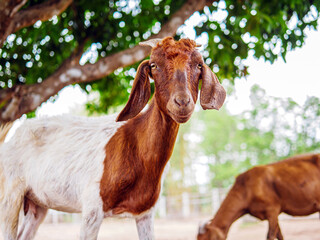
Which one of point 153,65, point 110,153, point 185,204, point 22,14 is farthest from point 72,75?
point 185,204

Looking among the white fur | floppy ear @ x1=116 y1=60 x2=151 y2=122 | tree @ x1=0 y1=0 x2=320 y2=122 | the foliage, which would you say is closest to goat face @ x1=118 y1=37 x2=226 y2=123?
floppy ear @ x1=116 y1=60 x2=151 y2=122

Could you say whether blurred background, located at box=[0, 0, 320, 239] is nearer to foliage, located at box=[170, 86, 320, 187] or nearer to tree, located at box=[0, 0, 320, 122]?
tree, located at box=[0, 0, 320, 122]

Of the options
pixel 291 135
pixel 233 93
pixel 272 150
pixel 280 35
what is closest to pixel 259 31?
pixel 280 35

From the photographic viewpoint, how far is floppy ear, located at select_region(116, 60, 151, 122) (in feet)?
9.57

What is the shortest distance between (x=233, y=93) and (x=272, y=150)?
18.8m

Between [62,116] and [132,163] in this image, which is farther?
[62,116]

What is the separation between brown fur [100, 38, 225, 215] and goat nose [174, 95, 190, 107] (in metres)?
0.12

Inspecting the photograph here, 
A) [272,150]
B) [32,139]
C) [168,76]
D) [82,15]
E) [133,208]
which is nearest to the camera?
[168,76]

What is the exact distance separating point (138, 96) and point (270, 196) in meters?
4.29

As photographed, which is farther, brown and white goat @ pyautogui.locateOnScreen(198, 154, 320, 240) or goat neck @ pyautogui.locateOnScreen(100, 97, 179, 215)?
brown and white goat @ pyautogui.locateOnScreen(198, 154, 320, 240)

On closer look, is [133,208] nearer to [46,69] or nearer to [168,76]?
[168,76]

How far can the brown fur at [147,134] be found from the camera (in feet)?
8.87

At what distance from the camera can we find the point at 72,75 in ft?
18.7

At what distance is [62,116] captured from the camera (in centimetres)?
416
